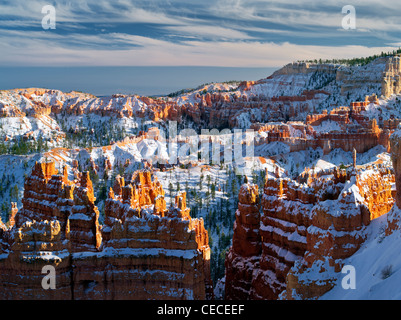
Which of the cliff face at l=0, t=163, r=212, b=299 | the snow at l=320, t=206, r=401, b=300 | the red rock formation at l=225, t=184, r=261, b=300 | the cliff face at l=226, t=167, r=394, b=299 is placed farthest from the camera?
the red rock formation at l=225, t=184, r=261, b=300

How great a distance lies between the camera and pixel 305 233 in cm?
2659

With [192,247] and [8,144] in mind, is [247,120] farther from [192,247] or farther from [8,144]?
[192,247]

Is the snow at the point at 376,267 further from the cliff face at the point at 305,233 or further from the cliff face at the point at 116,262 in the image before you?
the cliff face at the point at 116,262

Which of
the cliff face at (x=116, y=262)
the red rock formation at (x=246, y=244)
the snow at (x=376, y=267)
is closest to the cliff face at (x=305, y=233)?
the red rock formation at (x=246, y=244)

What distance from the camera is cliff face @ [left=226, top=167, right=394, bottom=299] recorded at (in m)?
20.7

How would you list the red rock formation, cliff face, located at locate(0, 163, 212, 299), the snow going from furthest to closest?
the red rock formation, cliff face, located at locate(0, 163, 212, 299), the snow

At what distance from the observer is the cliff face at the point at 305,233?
67.8 feet

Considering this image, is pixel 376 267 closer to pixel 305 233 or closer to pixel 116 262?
pixel 305 233

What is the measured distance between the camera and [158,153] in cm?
13288

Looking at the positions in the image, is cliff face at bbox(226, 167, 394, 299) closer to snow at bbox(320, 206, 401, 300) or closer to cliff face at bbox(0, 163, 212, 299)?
snow at bbox(320, 206, 401, 300)

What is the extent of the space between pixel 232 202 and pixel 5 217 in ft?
113

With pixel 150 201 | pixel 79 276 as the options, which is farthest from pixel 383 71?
pixel 79 276

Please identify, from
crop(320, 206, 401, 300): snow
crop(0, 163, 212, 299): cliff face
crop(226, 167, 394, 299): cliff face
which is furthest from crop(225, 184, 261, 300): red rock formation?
crop(320, 206, 401, 300): snow

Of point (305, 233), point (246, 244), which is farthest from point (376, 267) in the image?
point (246, 244)
